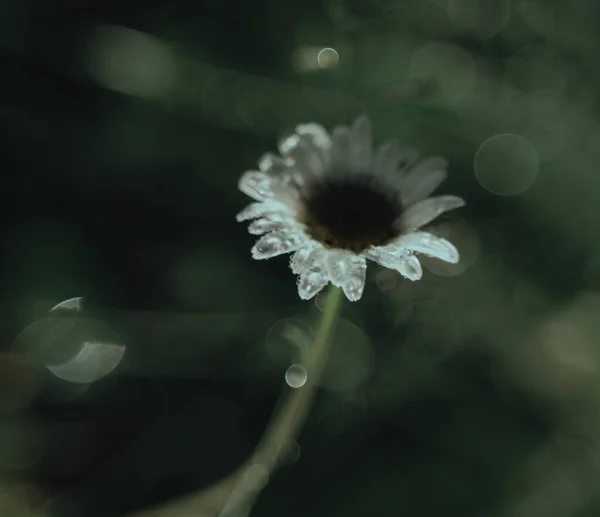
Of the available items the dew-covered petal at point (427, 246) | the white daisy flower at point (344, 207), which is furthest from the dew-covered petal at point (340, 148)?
the dew-covered petal at point (427, 246)

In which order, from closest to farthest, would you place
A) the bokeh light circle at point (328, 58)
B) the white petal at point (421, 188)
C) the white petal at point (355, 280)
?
the white petal at point (355, 280), the white petal at point (421, 188), the bokeh light circle at point (328, 58)

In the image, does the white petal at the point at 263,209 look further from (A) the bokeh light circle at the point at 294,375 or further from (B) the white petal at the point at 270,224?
(A) the bokeh light circle at the point at 294,375

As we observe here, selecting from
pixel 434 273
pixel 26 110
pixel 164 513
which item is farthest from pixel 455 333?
pixel 26 110

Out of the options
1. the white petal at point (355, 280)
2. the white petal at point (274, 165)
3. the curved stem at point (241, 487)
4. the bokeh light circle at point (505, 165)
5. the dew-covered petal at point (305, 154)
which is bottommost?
the curved stem at point (241, 487)

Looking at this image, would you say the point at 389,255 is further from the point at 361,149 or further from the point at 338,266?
the point at 361,149

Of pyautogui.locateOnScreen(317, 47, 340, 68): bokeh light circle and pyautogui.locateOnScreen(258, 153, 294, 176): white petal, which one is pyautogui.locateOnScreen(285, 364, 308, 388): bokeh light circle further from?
pyautogui.locateOnScreen(317, 47, 340, 68): bokeh light circle

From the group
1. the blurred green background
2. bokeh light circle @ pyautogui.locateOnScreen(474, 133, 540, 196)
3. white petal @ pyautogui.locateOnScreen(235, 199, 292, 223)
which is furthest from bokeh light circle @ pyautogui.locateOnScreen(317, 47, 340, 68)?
white petal @ pyautogui.locateOnScreen(235, 199, 292, 223)

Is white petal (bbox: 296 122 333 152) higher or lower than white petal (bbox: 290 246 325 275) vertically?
higher
